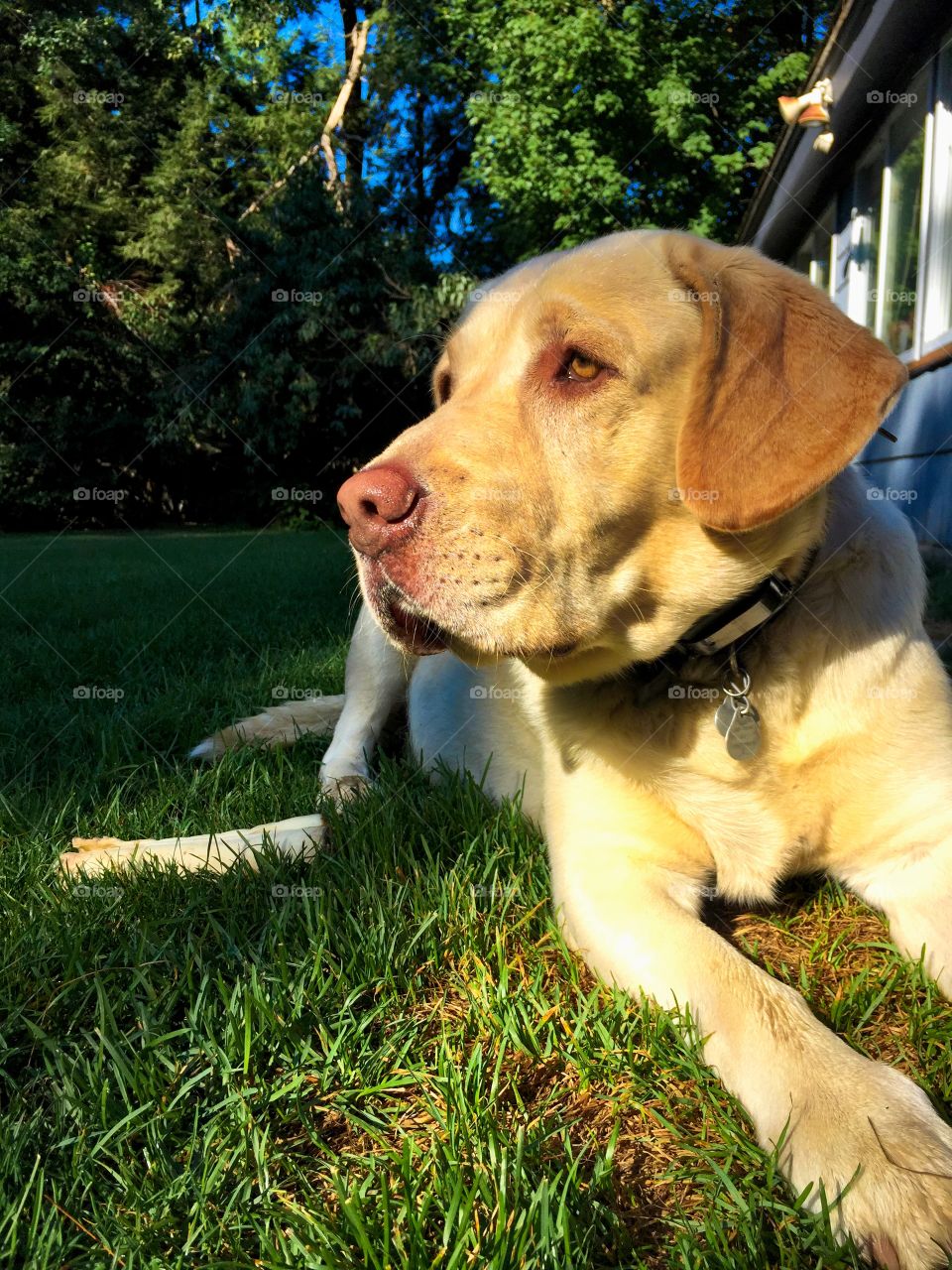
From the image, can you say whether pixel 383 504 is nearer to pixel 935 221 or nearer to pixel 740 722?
pixel 740 722

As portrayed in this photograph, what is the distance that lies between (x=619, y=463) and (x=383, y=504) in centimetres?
57

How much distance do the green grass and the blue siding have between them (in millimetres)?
5468

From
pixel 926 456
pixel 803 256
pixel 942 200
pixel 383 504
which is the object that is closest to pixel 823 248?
pixel 803 256

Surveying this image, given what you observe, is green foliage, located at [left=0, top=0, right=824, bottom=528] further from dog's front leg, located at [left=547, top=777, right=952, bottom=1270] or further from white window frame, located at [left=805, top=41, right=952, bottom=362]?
dog's front leg, located at [left=547, top=777, right=952, bottom=1270]

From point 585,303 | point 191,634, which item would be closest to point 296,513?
point 191,634

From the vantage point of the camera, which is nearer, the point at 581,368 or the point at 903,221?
the point at 581,368

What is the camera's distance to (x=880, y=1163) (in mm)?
1507

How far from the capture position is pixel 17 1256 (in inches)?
53.6

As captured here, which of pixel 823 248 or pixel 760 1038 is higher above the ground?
pixel 823 248

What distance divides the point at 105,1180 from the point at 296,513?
893 inches

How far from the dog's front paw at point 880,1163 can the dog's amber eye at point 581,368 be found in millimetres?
1538

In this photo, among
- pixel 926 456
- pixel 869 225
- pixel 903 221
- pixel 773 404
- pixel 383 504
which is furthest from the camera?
pixel 869 225

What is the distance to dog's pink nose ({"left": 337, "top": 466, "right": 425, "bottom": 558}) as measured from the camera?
78.3 inches

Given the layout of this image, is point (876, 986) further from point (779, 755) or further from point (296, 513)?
point (296, 513)
